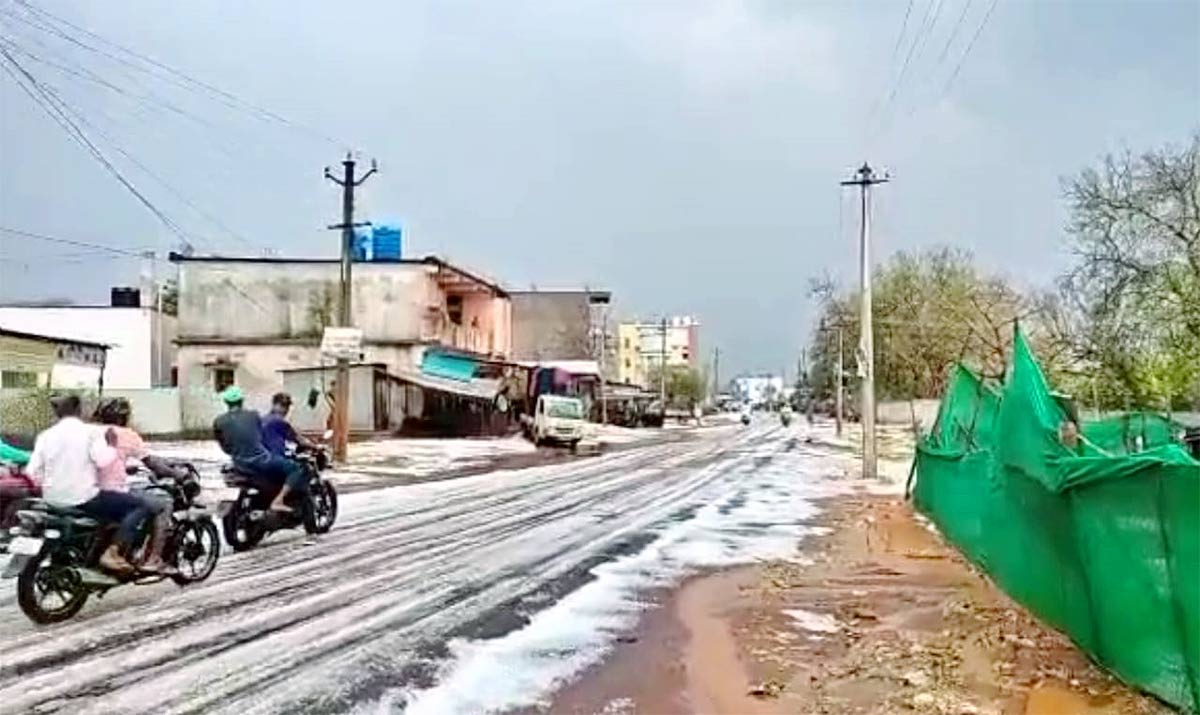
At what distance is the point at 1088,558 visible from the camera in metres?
8.30

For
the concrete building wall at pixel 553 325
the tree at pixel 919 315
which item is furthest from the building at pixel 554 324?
the tree at pixel 919 315

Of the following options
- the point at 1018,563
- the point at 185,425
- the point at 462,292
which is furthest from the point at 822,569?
the point at 462,292

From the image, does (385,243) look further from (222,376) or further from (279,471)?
(279,471)

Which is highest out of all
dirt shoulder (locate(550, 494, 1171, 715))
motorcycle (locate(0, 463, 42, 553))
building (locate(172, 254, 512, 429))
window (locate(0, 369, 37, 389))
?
building (locate(172, 254, 512, 429))

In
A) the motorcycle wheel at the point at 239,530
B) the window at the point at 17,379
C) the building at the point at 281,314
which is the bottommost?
the motorcycle wheel at the point at 239,530

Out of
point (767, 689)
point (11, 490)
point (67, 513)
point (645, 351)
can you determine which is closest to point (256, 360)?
point (11, 490)

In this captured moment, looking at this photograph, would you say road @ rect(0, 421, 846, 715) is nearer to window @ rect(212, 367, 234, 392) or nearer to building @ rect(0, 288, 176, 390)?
window @ rect(212, 367, 234, 392)

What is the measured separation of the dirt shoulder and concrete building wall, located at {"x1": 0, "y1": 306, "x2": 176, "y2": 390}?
51.2 meters

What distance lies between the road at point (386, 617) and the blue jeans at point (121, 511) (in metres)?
0.57

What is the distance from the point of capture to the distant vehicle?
4747 centimetres

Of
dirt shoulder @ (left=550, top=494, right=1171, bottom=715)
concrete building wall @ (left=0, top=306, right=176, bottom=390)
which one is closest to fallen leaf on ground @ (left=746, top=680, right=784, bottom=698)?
dirt shoulder @ (left=550, top=494, right=1171, bottom=715)

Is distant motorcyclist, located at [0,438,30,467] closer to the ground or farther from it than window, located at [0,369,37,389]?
closer to the ground

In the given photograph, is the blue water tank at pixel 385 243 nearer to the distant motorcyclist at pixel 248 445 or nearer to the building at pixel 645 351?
the distant motorcyclist at pixel 248 445

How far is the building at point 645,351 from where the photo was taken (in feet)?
493
